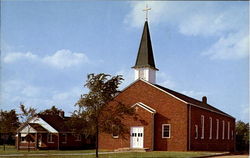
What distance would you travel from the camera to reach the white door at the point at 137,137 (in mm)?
39263

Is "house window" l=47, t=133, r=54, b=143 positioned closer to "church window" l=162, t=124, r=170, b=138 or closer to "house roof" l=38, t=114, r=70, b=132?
"house roof" l=38, t=114, r=70, b=132

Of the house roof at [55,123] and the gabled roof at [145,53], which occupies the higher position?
the gabled roof at [145,53]

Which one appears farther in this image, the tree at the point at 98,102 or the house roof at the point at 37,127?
the house roof at the point at 37,127

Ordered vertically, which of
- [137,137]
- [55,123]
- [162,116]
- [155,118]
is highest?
[162,116]

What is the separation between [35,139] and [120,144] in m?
11.9

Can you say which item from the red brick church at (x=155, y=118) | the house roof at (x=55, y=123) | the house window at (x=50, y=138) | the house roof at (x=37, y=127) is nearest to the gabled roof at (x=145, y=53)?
the red brick church at (x=155, y=118)

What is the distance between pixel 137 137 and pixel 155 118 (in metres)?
2.67

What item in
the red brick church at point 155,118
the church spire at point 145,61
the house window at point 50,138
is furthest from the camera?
the house window at point 50,138

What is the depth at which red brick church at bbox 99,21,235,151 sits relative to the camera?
3822 cm

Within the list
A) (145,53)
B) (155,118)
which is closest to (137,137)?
(155,118)

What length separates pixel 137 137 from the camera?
129 feet

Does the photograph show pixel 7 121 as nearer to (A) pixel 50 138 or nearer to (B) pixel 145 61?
(A) pixel 50 138

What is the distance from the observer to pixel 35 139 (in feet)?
Answer: 153

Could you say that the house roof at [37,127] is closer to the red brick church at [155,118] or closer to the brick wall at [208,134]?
the red brick church at [155,118]
